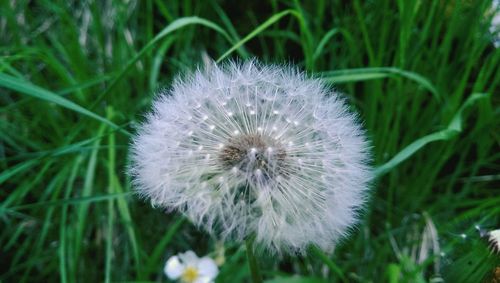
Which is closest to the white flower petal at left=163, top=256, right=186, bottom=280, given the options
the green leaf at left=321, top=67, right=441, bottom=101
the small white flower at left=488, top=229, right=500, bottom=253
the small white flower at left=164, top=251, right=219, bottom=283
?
the small white flower at left=164, top=251, right=219, bottom=283

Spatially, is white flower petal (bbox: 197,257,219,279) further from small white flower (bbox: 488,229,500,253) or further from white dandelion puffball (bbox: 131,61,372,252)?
small white flower (bbox: 488,229,500,253)

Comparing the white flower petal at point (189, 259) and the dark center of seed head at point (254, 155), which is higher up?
the dark center of seed head at point (254, 155)

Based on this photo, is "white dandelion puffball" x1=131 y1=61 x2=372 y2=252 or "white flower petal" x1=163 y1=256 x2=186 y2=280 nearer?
"white dandelion puffball" x1=131 y1=61 x2=372 y2=252

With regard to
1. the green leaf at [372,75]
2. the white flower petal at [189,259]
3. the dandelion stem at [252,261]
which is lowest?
the dandelion stem at [252,261]

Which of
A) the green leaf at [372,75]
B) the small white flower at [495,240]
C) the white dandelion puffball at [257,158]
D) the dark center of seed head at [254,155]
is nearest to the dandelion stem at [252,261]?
the white dandelion puffball at [257,158]

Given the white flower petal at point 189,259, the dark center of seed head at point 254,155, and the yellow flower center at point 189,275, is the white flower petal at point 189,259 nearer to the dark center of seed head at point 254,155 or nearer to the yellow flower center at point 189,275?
the yellow flower center at point 189,275

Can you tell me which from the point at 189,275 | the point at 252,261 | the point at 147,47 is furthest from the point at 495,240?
the point at 147,47
